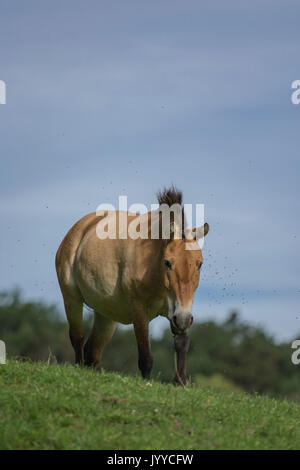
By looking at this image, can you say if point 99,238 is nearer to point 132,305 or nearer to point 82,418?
point 132,305

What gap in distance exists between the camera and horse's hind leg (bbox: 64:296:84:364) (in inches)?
511

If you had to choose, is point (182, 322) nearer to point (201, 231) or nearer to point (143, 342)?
point (143, 342)

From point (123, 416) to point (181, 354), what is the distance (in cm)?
255

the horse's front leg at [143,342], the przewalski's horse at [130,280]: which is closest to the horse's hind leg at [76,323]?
the przewalski's horse at [130,280]

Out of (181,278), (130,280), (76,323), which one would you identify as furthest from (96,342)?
(181,278)

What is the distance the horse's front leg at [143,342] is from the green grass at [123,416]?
673 mm

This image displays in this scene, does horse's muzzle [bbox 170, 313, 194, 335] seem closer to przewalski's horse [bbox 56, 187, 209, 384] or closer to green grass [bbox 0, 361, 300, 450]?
przewalski's horse [bbox 56, 187, 209, 384]

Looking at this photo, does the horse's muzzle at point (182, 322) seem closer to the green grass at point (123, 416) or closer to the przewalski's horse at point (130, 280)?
the przewalski's horse at point (130, 280)

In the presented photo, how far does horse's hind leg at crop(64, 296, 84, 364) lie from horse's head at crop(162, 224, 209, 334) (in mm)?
3153

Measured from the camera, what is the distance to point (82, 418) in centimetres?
790
